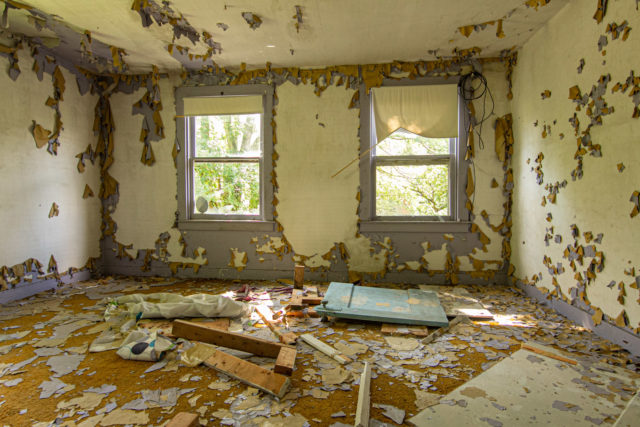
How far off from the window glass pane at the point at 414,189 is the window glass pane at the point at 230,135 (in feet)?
5.59

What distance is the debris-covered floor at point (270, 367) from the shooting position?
65.1 inches

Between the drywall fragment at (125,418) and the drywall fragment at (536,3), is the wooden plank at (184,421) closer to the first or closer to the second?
the drywall fragment at (125,418)

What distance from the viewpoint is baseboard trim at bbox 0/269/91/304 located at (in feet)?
10.8

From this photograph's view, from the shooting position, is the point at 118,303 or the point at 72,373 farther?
the point at 118,303

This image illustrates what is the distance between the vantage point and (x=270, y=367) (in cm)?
209

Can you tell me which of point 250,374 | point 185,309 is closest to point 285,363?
point 250,374

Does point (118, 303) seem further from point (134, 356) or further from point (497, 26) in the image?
point (497, 26)

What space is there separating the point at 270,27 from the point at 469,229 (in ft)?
10.5

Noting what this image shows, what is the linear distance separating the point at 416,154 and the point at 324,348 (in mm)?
2782

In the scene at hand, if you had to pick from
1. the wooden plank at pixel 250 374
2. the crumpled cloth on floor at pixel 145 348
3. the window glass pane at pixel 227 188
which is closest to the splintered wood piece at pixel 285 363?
the wooden plank at pixel 250 374

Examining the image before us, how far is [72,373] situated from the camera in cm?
203

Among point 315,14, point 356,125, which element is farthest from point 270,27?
point 356,125

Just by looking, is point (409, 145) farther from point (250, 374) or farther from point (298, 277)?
point (250, 374)

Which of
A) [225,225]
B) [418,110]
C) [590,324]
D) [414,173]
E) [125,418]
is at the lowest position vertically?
[125,418]
